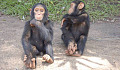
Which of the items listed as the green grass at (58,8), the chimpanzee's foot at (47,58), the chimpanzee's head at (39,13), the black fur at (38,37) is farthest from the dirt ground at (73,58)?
the chimpanzee's head at (39,13)

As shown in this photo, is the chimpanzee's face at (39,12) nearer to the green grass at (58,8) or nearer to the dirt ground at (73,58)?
the dirt ground at (73,58)

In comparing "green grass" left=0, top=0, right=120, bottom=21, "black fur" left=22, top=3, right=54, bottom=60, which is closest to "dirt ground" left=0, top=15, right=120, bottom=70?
"black fur" left=22, top=3, right=54, bottom=60

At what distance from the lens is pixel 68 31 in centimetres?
501

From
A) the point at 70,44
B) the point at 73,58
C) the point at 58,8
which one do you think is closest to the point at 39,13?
the point at 70,44

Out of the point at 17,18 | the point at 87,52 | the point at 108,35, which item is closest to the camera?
the point at 87,52

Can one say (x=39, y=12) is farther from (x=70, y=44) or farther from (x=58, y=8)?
(x=58, y=8)

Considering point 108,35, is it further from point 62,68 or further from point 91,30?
point 62,68

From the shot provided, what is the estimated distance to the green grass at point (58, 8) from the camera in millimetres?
7557

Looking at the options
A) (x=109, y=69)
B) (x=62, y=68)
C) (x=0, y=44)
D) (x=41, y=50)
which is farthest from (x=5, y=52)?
(x=109, y=69)

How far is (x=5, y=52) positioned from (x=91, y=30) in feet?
10.2

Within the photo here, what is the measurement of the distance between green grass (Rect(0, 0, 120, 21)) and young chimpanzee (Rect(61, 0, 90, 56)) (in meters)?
2.30

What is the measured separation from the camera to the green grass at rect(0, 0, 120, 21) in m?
7.56

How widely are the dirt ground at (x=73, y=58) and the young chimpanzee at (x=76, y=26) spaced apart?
262 mm

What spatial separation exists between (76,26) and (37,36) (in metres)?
1.26
